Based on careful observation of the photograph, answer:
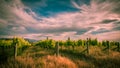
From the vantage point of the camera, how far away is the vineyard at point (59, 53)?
14865mm

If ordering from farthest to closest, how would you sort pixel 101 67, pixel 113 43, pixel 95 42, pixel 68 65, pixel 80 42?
pixel 113 43
pixel 95 42
pixel 80 42
pixel 101 67
pixel 68 65

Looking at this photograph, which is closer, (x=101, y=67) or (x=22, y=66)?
(x=22, y=66)

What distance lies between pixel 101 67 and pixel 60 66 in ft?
13.6

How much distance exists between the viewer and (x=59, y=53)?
81.0 ft

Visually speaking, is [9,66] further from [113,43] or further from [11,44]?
[113,43]

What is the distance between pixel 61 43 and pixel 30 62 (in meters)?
28.7

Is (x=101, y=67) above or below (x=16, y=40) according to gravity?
below

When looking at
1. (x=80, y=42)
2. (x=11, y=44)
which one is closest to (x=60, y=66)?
(x=11, y=44)

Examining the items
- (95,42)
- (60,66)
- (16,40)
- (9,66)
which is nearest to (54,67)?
(60,66)

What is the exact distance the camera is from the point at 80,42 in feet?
134

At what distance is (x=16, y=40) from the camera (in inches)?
1204

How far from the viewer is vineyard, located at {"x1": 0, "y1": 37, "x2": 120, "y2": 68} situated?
14.9 m

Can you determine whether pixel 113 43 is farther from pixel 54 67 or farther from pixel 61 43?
pixel 54 67

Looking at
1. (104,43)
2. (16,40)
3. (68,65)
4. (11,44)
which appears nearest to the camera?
(68,65)
